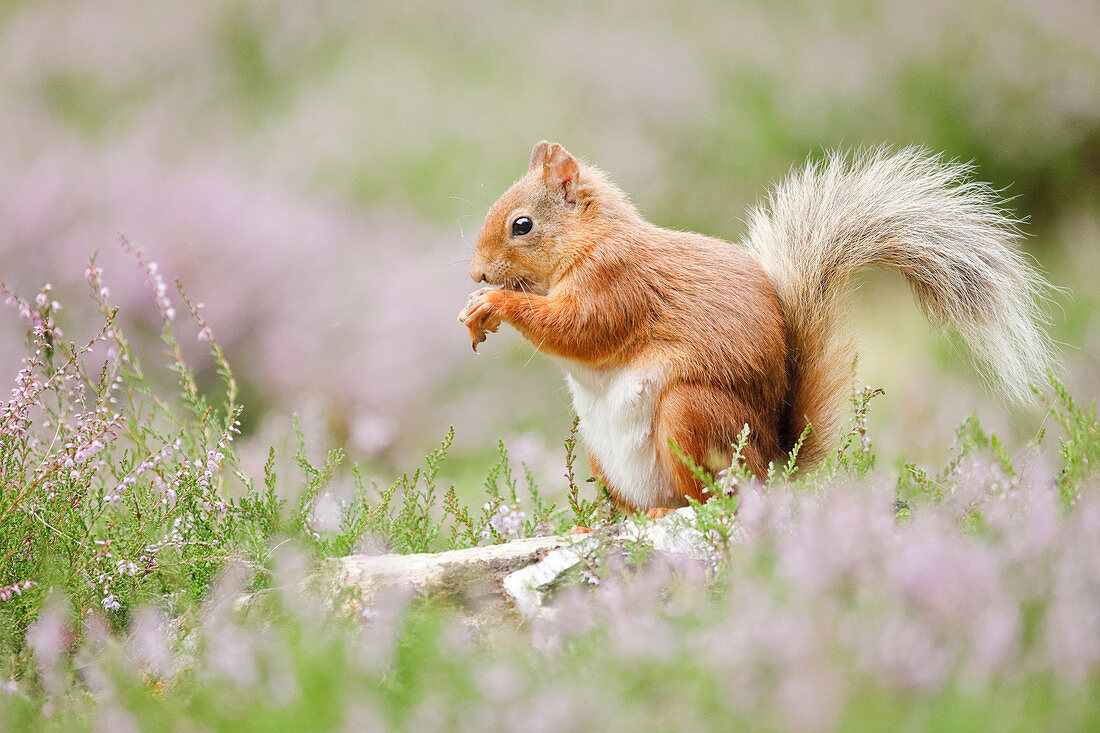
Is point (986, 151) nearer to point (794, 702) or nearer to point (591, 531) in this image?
point (591, 531)

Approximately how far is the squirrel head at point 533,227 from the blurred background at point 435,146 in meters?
2.03

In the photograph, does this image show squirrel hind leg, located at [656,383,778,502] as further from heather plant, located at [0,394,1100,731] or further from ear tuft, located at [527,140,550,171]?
ear tuft, located at [527,140,550,171]

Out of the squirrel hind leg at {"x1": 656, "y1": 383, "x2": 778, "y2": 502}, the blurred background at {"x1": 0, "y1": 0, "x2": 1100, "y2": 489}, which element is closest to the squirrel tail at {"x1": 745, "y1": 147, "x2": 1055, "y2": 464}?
the squirrel hind leg at {"x1": 656, "y1": 383, "x2": 778, "y2": 502}

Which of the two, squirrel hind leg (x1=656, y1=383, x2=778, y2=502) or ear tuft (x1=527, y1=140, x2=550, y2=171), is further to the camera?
ear tuft (x1=527, y1=140, x2=550, y2=171)

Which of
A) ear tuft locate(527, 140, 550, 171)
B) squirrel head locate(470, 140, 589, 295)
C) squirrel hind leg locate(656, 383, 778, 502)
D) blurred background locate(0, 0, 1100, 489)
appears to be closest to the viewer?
squirrel hind leg locate(656, 383, 778, 502)

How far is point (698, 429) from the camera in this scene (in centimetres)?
215

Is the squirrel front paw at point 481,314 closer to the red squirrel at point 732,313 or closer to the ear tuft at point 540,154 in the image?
the red squirrel at point 732,313

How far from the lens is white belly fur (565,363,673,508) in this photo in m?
2.22

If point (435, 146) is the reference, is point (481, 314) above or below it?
below

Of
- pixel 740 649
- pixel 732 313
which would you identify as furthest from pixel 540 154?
pixel 740 649

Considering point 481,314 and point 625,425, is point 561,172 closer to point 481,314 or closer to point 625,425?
point 481,314

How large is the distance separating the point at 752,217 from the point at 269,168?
474cm

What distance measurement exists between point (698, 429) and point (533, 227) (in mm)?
738

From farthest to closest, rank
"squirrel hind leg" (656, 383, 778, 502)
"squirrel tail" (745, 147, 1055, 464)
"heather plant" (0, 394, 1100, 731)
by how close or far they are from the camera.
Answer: "squirrel tail" (745, 147, 1055, 464) < "squirrel hind leg" (656, 383, 778, 502) < "heather plant" (0, 394, 1100, 731)
